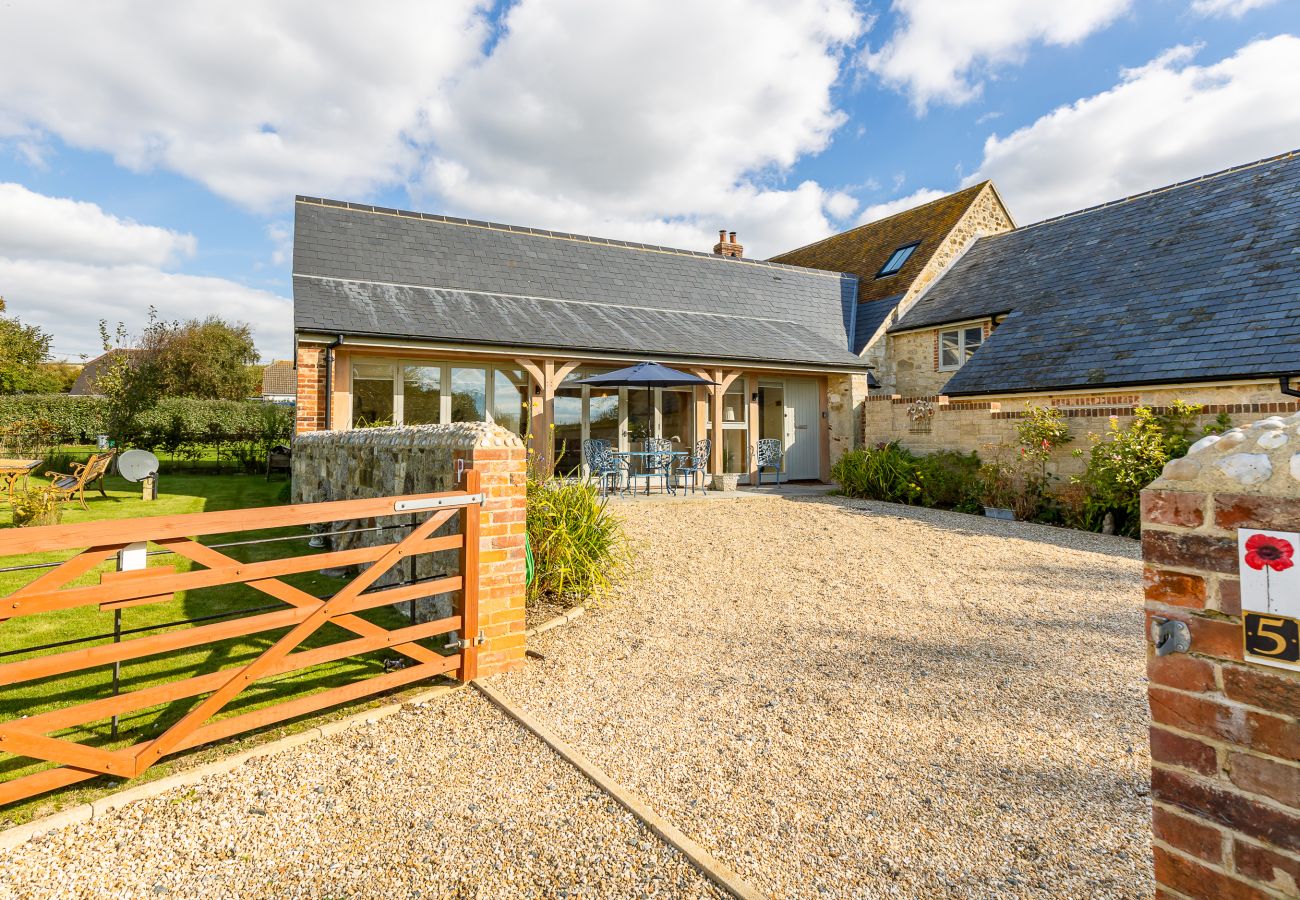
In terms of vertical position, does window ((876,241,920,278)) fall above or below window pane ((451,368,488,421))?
above

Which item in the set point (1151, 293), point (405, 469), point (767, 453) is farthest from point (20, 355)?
point (1151, 293)

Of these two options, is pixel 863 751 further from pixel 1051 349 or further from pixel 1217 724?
pixel 1051 349

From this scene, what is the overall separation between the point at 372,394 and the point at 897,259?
1504 cm

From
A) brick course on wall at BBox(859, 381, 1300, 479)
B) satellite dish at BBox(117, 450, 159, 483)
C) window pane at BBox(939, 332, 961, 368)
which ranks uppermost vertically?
window pane at BBox(939, 332, 961, 368)

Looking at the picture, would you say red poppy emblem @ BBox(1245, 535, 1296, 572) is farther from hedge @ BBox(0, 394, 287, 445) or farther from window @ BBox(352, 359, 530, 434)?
hedge @ BBox(0, 394, 287, 445)

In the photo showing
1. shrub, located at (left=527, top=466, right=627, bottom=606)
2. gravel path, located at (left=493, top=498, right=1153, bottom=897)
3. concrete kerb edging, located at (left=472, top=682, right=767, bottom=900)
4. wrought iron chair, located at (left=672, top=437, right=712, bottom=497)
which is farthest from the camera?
wrought iron chair, located at (left=672, top=437, right=712, bottom=497)

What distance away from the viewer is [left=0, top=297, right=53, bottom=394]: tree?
26.3m

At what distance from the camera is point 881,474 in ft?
38.9

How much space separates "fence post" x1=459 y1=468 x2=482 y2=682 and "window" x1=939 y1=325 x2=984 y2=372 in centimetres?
1423

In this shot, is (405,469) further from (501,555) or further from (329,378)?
(329,378)

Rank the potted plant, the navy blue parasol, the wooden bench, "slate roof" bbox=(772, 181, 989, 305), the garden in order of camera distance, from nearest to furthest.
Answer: the potted plant → the garden → the wooden bench → the navy blue parasol → "slate roof" bbox=(772, 181, 989, 305)

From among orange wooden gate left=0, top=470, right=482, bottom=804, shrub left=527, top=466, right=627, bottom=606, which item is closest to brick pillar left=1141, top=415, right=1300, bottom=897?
orange wooden gate left=0, top=470, right=482, bottom=804

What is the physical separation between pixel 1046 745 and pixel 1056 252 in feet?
50.1

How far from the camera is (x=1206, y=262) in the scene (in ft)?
38.2
